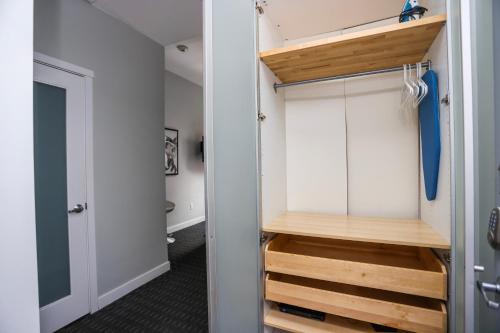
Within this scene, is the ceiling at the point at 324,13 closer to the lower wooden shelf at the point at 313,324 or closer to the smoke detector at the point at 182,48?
the lower wooden shelf at the point at 313,324

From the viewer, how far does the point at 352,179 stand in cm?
163

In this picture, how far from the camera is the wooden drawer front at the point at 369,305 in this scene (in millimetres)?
1036

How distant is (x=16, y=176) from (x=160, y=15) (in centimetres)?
215

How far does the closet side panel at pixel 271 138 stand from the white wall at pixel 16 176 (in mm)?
1037

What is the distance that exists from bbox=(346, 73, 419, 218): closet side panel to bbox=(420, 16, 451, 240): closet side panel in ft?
0.93

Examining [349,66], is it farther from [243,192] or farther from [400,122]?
[243,192]

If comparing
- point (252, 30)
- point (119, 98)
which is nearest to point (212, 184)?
point (252, 30)

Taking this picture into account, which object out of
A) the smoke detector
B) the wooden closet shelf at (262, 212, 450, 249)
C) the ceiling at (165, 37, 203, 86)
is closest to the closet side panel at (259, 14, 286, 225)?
the wooden closet shelf at (262, 212, 450, 249)

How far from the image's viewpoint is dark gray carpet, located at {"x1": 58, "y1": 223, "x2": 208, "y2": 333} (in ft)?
6.43

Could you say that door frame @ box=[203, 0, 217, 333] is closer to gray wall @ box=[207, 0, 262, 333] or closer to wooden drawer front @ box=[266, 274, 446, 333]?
gray wall @ box=[207, 0, 262, 333]

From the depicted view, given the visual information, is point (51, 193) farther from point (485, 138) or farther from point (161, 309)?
point (485, 138)

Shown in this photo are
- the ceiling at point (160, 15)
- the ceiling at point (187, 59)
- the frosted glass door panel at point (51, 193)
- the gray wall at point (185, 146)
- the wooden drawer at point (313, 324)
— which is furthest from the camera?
the gray wall at point (185, 146)

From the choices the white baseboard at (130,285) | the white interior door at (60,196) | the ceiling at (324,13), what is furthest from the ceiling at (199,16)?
the white baseboard at (130,285)

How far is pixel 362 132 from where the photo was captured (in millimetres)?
1602
